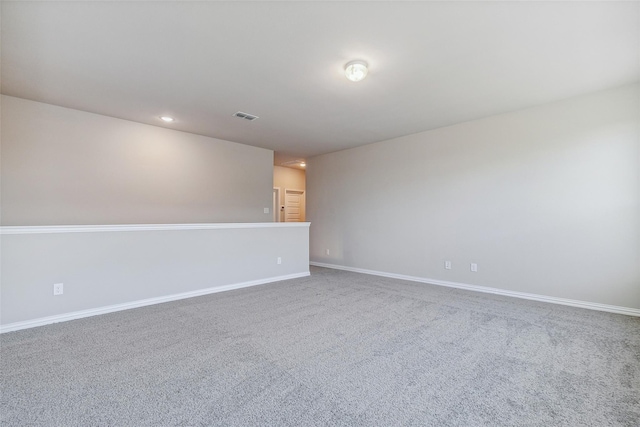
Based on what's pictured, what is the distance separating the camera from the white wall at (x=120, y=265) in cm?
293

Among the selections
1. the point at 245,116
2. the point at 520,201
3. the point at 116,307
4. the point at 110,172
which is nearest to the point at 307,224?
the point at 245,116

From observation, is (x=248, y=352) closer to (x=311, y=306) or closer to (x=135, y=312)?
(x=311, y=306)

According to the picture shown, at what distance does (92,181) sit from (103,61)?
83.5 inches

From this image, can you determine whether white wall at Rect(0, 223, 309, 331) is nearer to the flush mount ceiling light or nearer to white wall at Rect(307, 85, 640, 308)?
white wall at Rect(307, 85, 640, 308)

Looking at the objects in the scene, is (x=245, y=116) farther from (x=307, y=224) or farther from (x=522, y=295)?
(x=522, y=295)

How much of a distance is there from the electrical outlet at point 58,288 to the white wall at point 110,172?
1282 mm

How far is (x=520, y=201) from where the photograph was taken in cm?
400

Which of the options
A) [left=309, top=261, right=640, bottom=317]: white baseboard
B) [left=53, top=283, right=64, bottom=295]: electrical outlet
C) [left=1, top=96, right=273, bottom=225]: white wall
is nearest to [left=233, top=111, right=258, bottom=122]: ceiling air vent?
[left=1, top=96, right=273, bottom=225]: white wall

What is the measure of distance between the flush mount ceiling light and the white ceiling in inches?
3.1

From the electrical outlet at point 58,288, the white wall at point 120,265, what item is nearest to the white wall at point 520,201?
the white wall at point 120,265

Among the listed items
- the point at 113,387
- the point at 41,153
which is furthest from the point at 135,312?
the point at 41,153

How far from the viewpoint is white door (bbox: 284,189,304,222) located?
8508mm

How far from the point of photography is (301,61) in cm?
277

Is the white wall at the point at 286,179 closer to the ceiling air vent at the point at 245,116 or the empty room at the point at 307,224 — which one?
the empty room at the point at 307,224
